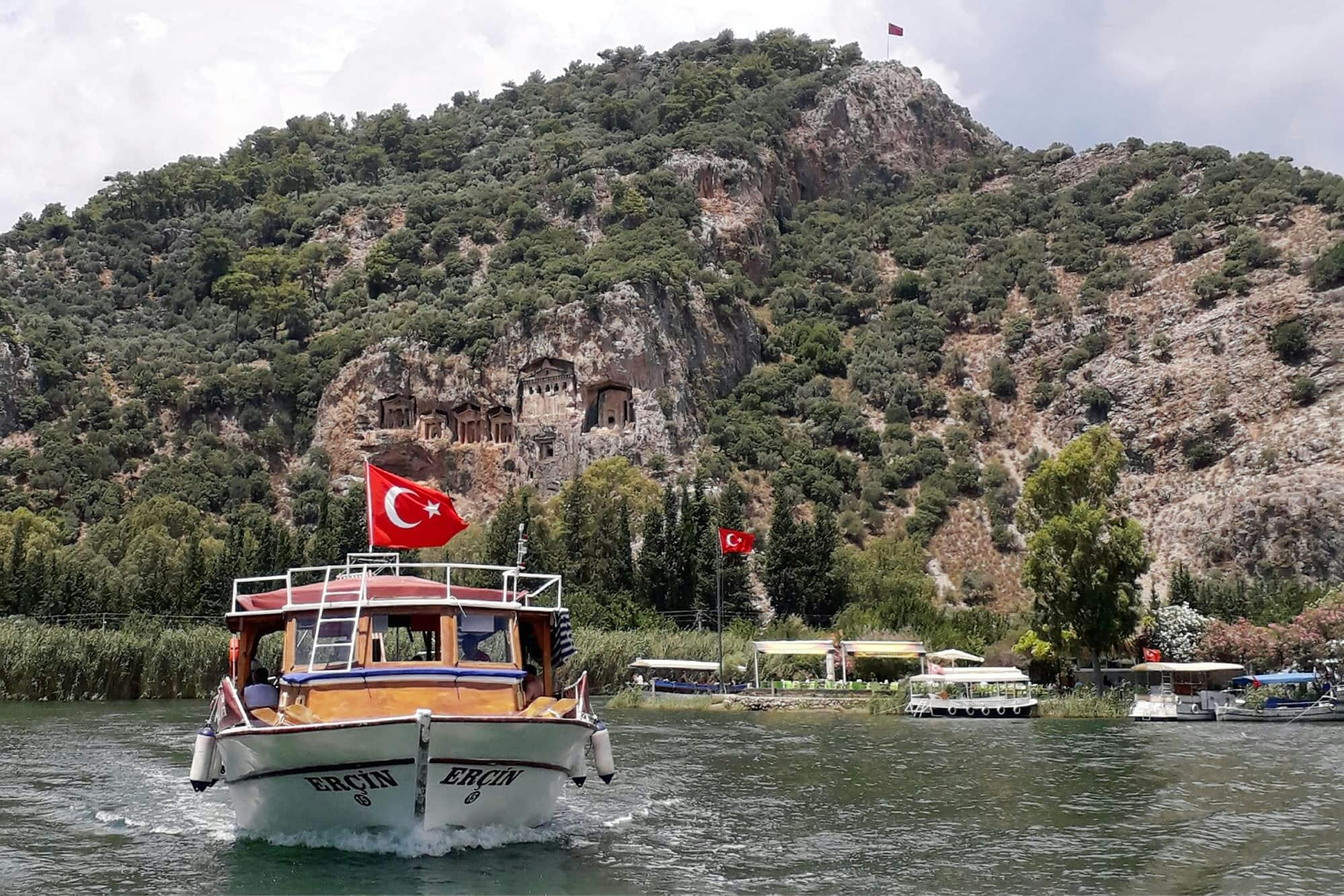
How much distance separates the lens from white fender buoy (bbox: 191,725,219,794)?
845 inches

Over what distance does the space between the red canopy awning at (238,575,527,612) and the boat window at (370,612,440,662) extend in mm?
340

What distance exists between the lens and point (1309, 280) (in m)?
113

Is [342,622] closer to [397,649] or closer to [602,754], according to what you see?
[397,649]

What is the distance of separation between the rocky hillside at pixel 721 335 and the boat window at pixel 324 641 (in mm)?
69137

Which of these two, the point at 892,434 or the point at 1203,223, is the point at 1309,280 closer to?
the point at 1203,223

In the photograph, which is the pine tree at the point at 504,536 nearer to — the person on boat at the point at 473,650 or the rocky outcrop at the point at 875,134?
the person on boat at the point at 473,650

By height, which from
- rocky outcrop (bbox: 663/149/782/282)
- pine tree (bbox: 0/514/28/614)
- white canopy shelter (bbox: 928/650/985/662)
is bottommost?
white canopy shelter (bbox: 928/650/985/662)

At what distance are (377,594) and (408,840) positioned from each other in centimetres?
465

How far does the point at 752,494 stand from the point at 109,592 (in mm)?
53307

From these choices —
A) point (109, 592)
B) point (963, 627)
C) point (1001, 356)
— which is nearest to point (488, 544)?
point (109, 592)

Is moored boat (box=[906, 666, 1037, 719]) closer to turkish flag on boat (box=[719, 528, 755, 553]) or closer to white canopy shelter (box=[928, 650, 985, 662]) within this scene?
white canopy shelter (box=[928, 650, 985, 662])

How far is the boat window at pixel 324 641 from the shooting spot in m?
20.7

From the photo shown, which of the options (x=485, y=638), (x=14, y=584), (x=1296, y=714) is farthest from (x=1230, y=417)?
(x=485, y=638)

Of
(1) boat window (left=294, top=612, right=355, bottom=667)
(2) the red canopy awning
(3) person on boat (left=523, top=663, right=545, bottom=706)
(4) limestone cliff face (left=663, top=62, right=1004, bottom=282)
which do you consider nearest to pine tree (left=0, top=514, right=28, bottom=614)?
(2) the red canopy awning
